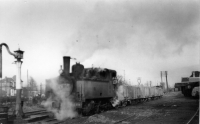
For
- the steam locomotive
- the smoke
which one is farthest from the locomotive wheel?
the smoke

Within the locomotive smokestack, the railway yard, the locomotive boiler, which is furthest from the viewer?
the locomotive smokestack

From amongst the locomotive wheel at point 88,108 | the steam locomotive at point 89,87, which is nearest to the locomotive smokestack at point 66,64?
the steam locomotive at point 89,87

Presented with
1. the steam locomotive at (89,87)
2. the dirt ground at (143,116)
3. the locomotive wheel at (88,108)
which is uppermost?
the steam locomotive at (89,87)

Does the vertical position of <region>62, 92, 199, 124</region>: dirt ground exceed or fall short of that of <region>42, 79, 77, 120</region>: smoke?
it falls short

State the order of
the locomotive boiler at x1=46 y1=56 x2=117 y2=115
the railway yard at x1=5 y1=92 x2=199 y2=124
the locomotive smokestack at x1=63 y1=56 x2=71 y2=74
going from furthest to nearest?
the locomotive smokestack at x1=63 y1=56 x2=71 y2=74
the locomotive boiler at x1=46 y1=56 x2=117 y2=115
the railway yard at x1=5 y1=92 x2=199 y2=124

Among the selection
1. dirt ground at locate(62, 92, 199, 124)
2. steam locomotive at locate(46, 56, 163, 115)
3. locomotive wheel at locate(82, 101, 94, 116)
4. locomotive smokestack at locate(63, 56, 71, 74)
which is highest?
locomotive smokestack at locate(63, 56, 71, 74)

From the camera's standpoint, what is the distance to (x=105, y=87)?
13.4 meters

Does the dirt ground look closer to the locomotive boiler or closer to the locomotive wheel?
the locomotive wheel

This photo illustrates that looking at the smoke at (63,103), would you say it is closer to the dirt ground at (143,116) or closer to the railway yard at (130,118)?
the railway yard at (130,118)

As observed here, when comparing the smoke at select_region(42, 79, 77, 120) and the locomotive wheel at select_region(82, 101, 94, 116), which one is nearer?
the smoke at select_region(42, 79, 77, 120)

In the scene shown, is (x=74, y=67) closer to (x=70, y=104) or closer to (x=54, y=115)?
(x=70, y=104)

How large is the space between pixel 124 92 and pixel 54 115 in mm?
7954

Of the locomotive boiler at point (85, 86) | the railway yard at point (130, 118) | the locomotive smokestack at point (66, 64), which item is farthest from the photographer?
the locomotive smokestack at point (66, 64)

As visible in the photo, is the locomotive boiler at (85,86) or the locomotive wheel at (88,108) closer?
the locomotive boiler at (85,86)
